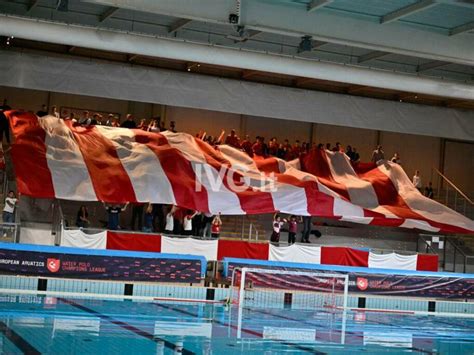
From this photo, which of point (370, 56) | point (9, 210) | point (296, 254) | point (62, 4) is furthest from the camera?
point (370, 56)

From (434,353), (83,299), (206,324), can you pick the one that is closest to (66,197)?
(83,299)

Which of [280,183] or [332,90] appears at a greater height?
[332,90]

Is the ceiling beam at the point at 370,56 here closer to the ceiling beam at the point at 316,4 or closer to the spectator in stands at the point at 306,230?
the spectator in stands at the point at 306,230

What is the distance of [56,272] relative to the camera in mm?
22078

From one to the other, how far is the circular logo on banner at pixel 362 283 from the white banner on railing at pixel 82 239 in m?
7.85

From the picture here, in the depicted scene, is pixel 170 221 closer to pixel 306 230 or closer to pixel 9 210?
pixel 9 210

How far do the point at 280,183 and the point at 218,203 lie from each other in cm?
273

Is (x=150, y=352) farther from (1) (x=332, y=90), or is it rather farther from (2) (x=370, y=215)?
(1) (x=332, y=90)

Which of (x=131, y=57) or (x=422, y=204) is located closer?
(x=422, y=204)

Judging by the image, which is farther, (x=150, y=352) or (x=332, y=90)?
(x=332, y=90)

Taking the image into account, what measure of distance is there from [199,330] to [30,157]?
41.7 feet

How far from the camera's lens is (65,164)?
2634 cm

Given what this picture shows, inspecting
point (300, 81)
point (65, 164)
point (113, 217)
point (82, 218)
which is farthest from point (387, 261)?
point (65, 164)

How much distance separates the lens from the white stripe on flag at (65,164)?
25.8 m
